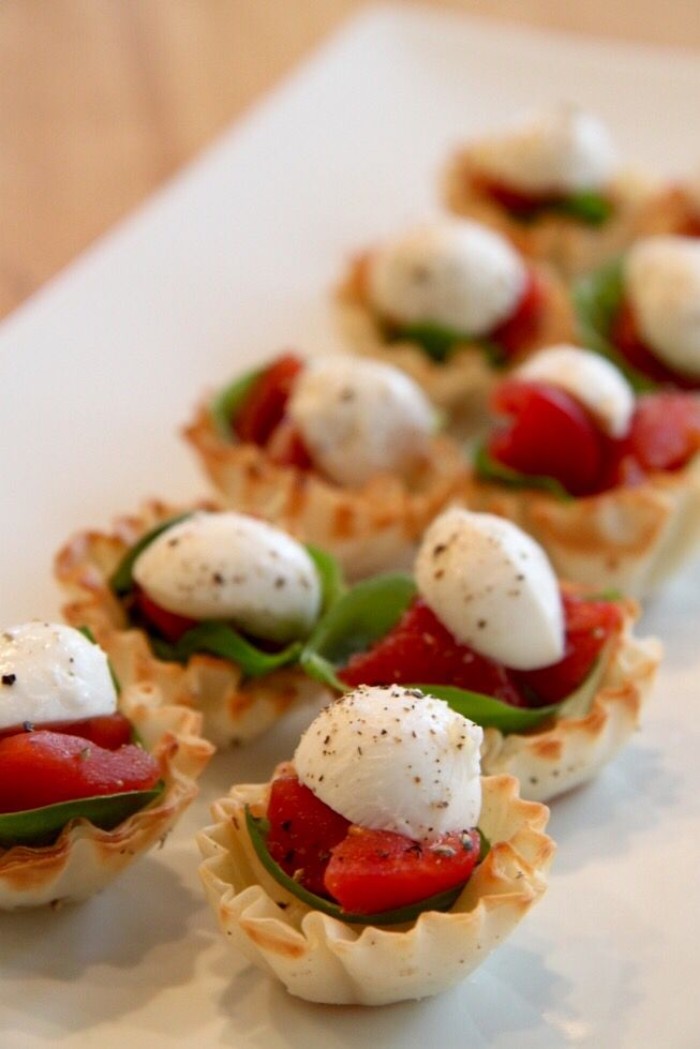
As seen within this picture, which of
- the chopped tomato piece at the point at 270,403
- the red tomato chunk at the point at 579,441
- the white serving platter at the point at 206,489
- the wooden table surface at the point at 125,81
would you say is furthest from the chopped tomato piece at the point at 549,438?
the wooden table surface at the point at 125,81

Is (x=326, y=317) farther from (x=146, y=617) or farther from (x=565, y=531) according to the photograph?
(x=146, y=617)

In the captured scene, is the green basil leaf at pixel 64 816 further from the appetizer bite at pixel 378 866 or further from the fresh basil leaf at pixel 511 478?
the fresh basil leaf at pixel 511 478

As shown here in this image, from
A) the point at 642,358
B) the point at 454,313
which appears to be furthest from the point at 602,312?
the point at 454,313

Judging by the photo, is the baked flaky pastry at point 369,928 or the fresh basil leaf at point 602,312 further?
the fresh basil leaf at point 602,312

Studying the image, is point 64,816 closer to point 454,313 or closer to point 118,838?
point 118,838

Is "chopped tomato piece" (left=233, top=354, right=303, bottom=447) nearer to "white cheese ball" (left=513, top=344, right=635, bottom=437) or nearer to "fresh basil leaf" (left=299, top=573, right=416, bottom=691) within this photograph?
"white cheese ball" (left=513, top=344, right=635, bottom=437)

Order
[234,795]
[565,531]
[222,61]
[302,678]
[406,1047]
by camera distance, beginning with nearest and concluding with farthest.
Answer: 1. [406,1047]
2. [234,795]
3. [302,678]
4. [565,531]
5. [222,61]

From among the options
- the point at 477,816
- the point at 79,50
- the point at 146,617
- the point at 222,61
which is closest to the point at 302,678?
the point at 146,617
